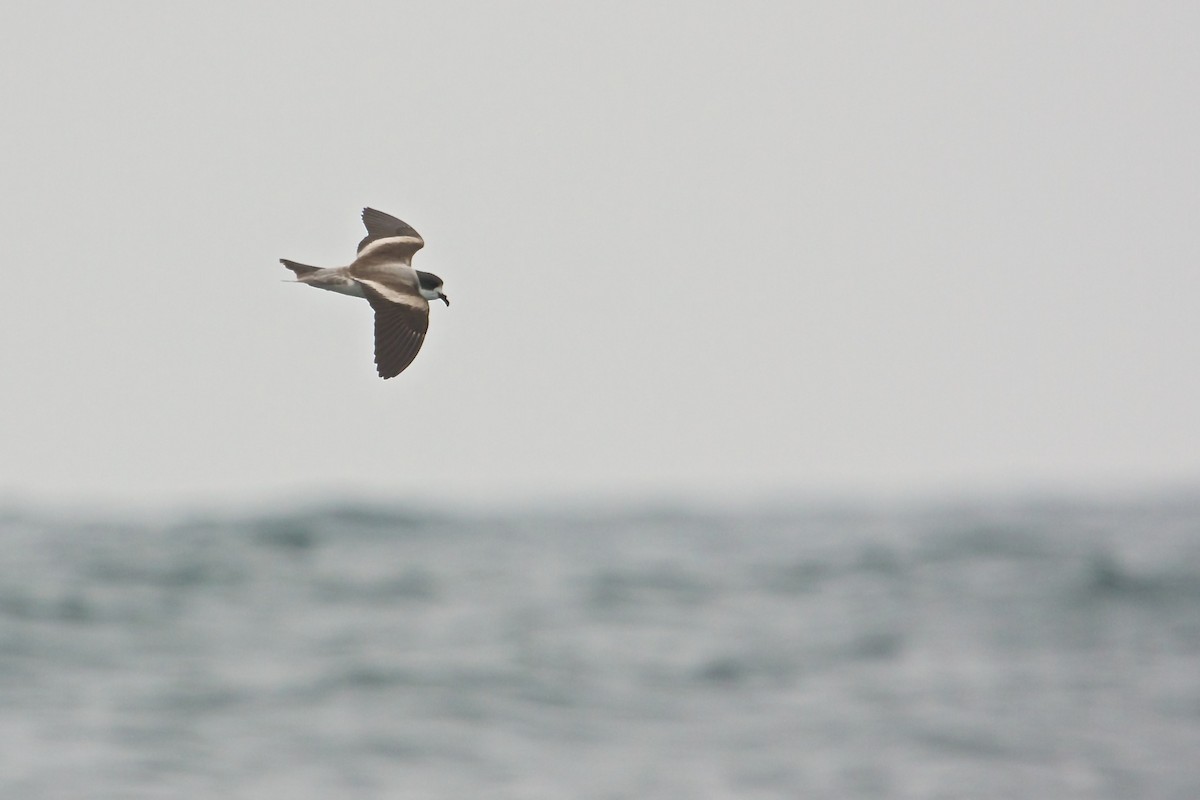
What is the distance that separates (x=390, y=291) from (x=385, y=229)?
1.31 meters

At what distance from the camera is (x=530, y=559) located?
30.7 m

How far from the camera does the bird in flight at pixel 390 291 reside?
483 centimetres

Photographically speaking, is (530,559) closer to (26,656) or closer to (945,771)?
(26,656)

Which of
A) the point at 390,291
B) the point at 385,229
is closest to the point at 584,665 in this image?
the point at 385,229

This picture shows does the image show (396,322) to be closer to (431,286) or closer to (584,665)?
(431,286)

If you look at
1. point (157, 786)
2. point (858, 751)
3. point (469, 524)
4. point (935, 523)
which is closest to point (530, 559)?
point (469, 524)

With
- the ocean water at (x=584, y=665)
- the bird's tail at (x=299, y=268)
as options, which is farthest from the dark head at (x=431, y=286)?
the ocean water at (x=584, y=665)

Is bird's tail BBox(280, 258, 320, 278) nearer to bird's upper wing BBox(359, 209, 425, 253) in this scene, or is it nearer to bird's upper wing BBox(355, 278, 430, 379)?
bird's upper wing BBox(355, 278, 430, 379)

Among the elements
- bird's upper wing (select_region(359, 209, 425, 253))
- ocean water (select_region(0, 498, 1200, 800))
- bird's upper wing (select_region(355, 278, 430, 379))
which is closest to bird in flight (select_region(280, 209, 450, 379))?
bird's upper wing (select_region(355, 278, 430, 379))

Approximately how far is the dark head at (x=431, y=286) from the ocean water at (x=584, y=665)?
9.73 meters

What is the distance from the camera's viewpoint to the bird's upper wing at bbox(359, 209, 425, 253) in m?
6.04

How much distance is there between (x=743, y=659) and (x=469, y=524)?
17744 millimetres

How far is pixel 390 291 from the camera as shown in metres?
5.10

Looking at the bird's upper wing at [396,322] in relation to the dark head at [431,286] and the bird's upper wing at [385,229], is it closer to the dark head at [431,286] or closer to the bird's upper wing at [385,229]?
the dark head at [431,286]
